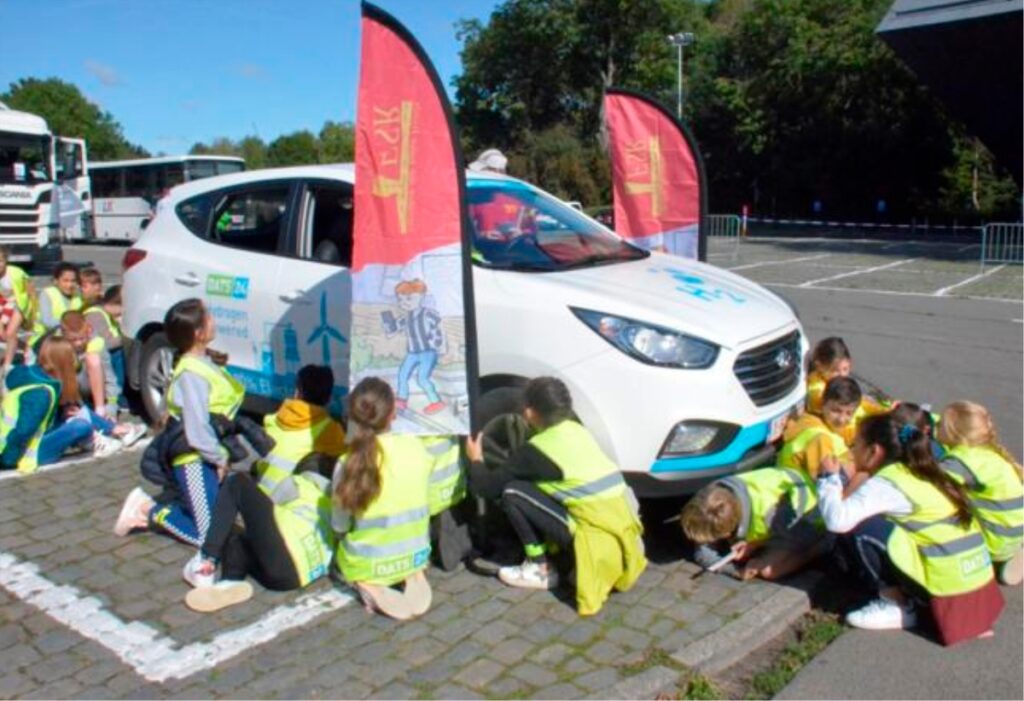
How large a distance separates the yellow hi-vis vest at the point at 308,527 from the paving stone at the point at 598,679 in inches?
57.2

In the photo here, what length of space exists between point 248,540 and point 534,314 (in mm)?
1731

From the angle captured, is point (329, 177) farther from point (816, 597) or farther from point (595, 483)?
point (816, 597)

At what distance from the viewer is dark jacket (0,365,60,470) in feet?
19.9

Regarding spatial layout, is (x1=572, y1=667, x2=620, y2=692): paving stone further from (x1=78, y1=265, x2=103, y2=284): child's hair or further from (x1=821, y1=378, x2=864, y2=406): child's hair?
(x1=78, y1=265, x2=103, y2=284): child's hair

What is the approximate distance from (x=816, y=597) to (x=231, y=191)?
4.64 metres

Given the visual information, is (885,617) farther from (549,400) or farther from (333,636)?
(333,636)

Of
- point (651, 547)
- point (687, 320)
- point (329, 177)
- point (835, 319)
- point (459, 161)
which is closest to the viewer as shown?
point (459, 161)

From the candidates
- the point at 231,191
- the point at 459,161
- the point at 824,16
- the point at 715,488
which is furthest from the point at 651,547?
the point at 824,16

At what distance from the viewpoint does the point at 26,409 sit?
19.9ft

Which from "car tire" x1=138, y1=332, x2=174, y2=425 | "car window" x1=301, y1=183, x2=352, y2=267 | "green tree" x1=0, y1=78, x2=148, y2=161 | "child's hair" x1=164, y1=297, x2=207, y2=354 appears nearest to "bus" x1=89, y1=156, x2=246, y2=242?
"car tire" x1=138, y1=332, x2=174, y2=425

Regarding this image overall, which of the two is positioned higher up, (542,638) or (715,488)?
(715,488)

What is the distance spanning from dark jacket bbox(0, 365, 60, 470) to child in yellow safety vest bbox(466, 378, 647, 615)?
136 inches

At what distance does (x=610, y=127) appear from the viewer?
7.80 m

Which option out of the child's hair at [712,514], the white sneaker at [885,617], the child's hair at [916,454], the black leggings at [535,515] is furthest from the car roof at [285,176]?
the white sneaker at [885,617]
